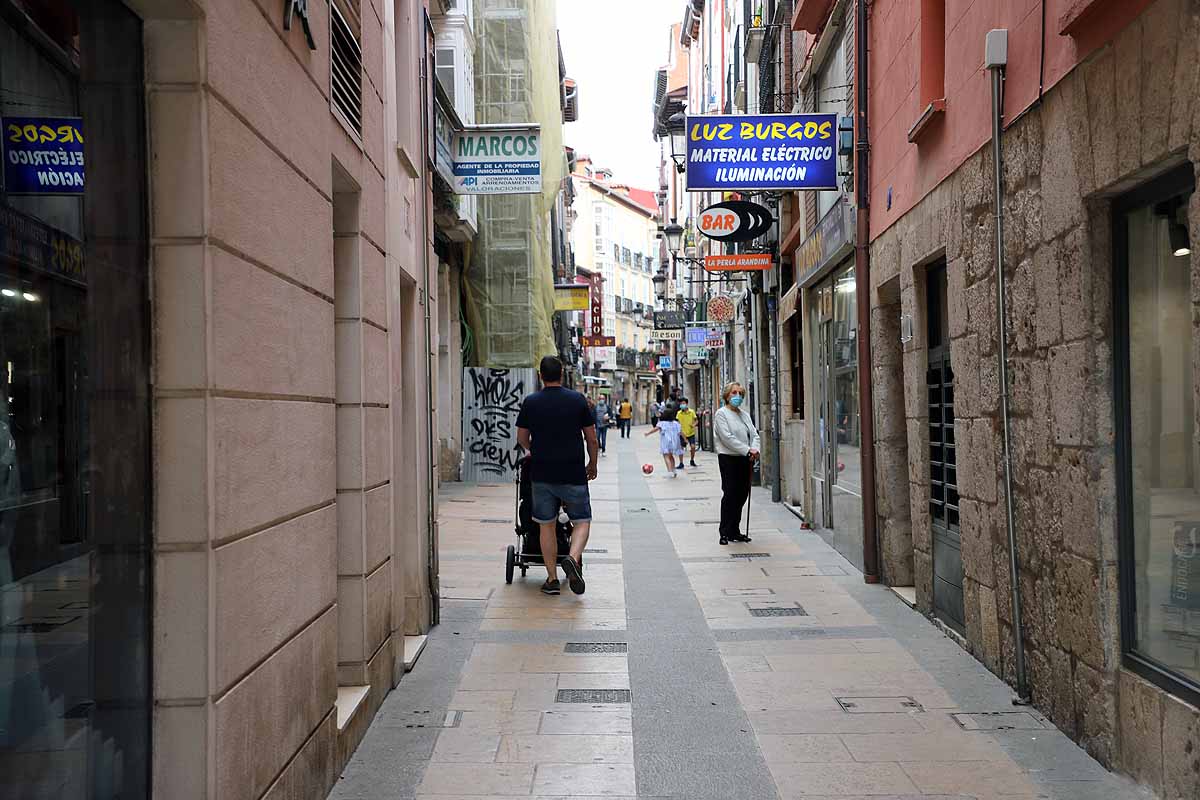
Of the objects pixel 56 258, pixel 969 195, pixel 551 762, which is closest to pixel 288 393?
pixel 56 258

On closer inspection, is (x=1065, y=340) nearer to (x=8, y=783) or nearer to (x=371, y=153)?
(x=371, y=153)

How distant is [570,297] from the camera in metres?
30.7

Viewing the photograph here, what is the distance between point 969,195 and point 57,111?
5.30 metres

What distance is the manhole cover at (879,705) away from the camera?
5.84 metres

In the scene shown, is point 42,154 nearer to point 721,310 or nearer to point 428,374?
point 428,374

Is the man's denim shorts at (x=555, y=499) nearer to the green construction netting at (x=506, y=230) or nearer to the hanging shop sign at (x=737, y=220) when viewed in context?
the hanging shop sign at (x=737, y=220)

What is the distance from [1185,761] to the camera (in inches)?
161

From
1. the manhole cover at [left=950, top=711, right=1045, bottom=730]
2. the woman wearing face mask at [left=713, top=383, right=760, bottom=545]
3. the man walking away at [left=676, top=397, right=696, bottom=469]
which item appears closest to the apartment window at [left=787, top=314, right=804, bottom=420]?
the woman wearing face mask at [left=713, top=383, right=760, bottom=545]

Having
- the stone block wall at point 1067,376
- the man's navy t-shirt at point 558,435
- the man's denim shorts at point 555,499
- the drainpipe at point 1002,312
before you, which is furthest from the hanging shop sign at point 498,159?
the drainpipe at point 1002,312

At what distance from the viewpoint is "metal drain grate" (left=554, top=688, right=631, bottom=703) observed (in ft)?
20.0

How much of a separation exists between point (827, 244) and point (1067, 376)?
6869 millimetres

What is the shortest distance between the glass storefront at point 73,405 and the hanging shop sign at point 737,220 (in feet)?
40.9

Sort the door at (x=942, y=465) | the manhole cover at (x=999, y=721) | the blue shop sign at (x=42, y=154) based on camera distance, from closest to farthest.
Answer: the blue shop sign at (x=42, y=154), the manhole cover at (x=999, y=721), the door at (x=942, y=465)

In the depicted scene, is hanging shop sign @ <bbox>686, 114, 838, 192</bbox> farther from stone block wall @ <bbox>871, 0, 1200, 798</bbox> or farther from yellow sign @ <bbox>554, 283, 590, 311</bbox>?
yellow sign @ <bbox>554, 283, 590, 311</bbox>
